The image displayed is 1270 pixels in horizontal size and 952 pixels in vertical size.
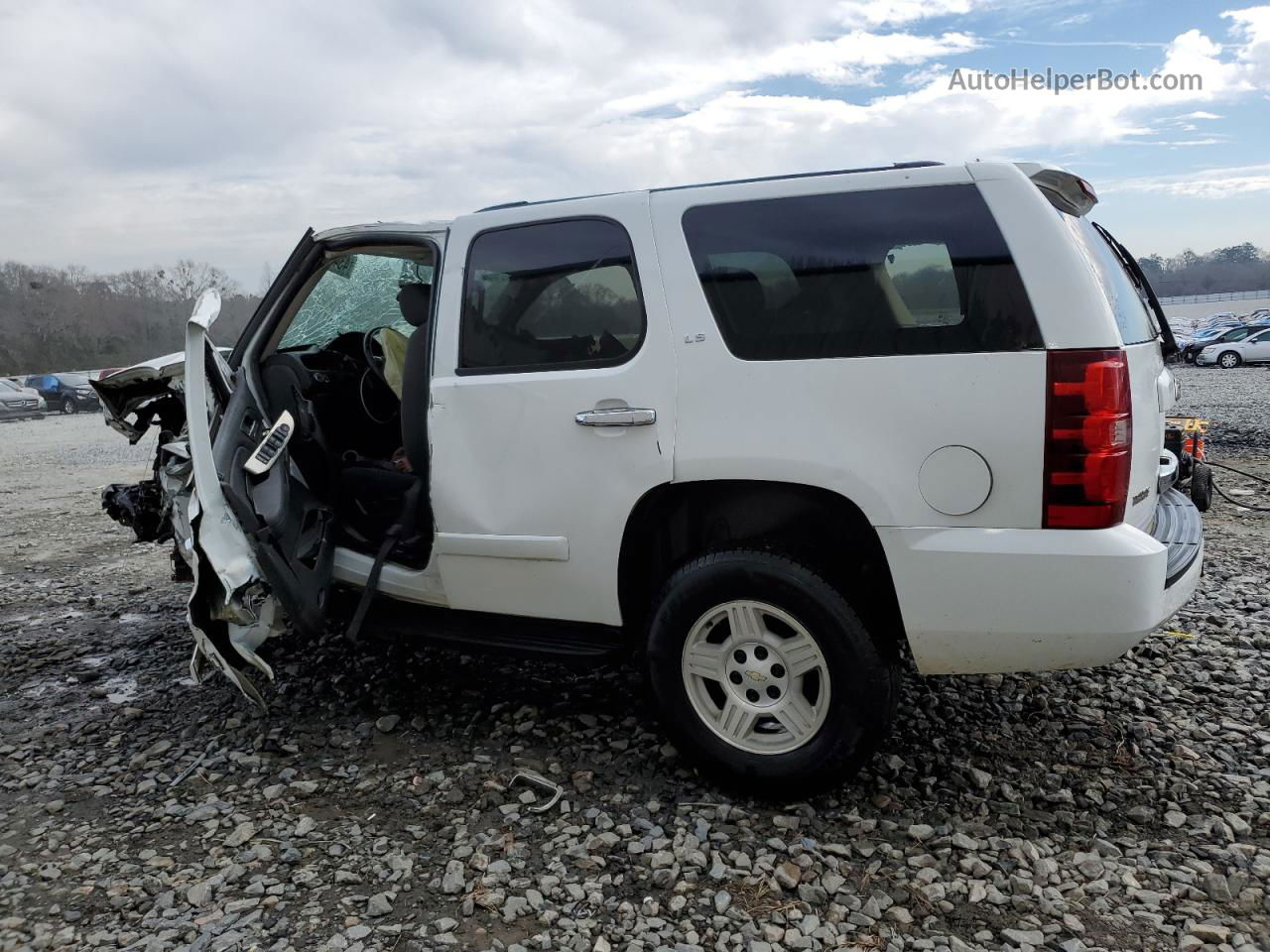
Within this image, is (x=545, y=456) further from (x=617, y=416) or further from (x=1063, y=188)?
(x=1063, y=188)

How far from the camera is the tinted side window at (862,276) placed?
9.23ft

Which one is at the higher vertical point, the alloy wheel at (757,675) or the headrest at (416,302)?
the headrest at (416,302)

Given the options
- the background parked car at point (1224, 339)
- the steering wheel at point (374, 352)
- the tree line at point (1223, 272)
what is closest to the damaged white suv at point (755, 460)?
A: the steering wheel at point (374, 352)

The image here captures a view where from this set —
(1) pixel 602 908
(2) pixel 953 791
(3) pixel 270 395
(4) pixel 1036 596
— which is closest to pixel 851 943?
(1) pixel 602 908

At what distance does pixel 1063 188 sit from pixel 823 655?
68.5 inches

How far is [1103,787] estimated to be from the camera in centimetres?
316

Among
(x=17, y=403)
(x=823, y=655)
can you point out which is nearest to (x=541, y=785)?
(x=823, y=655)

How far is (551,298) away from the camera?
3484 mm

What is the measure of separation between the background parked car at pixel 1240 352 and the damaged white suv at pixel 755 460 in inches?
1263

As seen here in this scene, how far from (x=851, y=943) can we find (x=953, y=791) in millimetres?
896

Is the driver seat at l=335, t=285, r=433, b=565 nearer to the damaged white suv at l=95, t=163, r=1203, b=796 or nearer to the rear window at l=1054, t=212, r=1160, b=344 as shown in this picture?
the damaged white suv at l=95, t=163, r=1203, b=796

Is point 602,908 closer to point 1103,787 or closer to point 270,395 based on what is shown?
point 1103,787

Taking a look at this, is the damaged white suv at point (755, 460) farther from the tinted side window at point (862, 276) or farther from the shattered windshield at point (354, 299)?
the shattered windshield at point (354, 299)

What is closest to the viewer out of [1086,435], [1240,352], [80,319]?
[1086,435]
